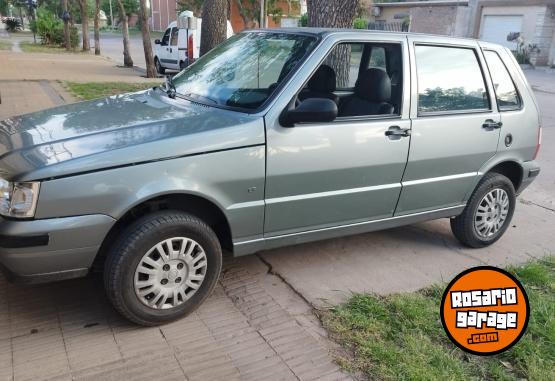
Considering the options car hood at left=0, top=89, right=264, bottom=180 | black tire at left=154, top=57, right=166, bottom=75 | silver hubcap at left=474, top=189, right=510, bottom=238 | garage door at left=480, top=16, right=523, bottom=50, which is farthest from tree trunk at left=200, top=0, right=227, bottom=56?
garage door at left=480, top=16, right=523, bottom=50

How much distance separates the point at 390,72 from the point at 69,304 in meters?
2.91

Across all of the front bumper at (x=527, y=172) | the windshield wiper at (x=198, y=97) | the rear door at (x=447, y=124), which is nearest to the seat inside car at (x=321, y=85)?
the rear door at (x=447, y=124)

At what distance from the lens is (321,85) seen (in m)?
4.36

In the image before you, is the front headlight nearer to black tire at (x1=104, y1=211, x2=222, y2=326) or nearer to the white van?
black tire at (x1=104, y1=211, x2=222, y2=326)

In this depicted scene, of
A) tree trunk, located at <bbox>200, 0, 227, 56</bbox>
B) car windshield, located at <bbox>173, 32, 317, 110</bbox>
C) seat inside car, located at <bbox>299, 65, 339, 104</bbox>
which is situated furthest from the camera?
tree trunk, located at <bbox>200, 0, 227, 56</bbox>

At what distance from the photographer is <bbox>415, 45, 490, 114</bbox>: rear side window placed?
401 centimetres

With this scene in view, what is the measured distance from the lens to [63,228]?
2.77m

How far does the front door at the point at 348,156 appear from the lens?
3.42 meters

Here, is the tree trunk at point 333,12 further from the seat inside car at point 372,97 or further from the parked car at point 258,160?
the seat inside car at point 372,97

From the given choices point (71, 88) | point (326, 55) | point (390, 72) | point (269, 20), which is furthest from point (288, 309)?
point (269, 20)

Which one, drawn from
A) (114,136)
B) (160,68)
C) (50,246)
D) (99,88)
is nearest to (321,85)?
(114,136)

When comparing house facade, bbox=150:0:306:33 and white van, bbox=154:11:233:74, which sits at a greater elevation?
house facade, bbox=150:0:306:33

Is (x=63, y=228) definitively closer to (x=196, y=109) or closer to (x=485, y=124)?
(x=196, y=109)

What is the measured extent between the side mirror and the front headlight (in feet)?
4.96
